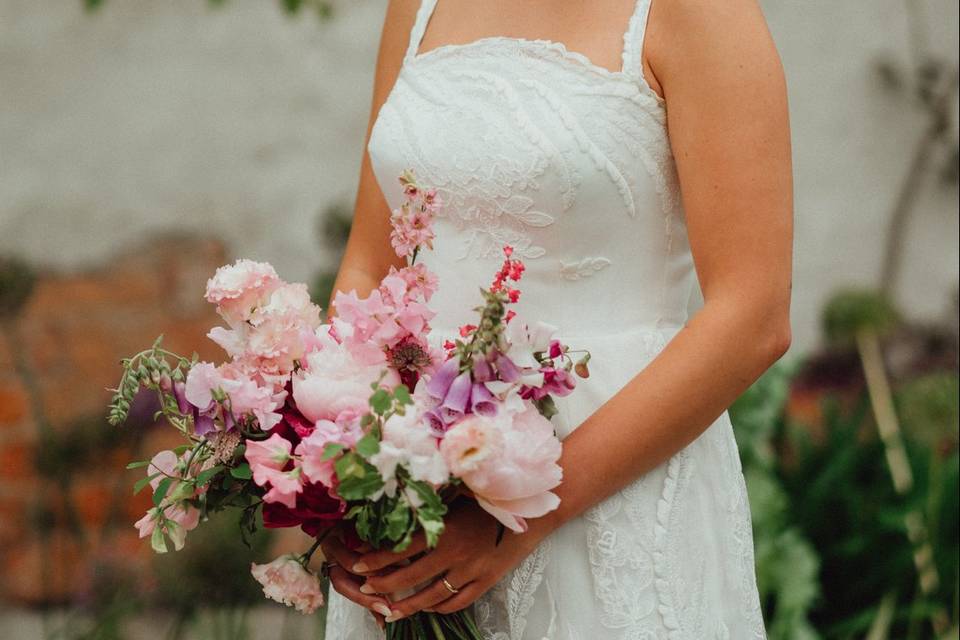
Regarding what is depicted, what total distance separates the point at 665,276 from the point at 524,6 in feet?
1.53

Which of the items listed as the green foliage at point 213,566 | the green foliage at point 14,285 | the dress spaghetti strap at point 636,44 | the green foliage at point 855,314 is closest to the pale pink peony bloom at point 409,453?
the dress spaghetti strap at point 636,44

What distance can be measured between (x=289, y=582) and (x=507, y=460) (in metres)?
0.37

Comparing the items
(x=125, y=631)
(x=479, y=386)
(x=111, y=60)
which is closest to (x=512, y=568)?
(x=479, y=386)

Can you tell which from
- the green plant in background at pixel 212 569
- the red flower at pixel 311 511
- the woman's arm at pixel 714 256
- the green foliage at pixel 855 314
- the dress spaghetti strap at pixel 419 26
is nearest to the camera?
the red flower at pixel 311 511

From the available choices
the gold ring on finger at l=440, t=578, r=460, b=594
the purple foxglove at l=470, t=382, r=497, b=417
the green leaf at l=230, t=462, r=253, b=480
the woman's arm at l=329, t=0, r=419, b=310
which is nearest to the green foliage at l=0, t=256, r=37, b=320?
the woman's arm at l=329, t=0, r=419, b=310

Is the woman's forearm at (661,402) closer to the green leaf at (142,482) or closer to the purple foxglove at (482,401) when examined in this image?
the purple foxglove at (482,401)

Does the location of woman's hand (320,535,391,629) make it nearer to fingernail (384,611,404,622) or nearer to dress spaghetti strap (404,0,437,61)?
fingernail (384,611,404,622)

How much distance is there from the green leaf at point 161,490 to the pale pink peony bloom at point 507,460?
1.27 feet

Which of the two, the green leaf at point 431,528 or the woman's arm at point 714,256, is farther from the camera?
the woman's arm at point 714,256

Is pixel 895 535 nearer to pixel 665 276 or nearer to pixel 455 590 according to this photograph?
pixel 665 276

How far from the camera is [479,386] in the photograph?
1.22 m

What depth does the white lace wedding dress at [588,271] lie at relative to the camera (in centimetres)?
149

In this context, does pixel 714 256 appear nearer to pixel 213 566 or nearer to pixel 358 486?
pixel 358 486

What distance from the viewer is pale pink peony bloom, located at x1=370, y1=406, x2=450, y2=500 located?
1.18m
